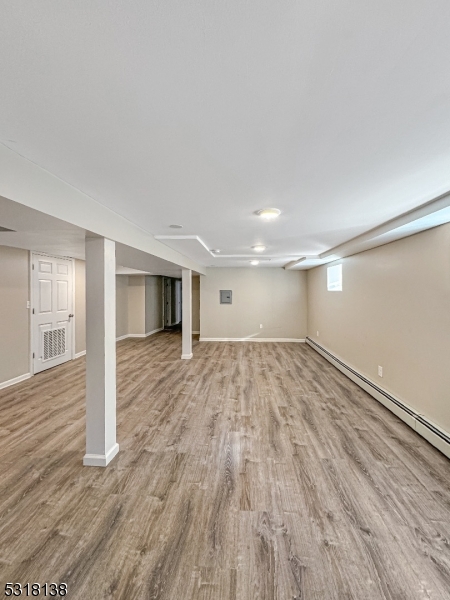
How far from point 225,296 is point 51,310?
445 centimetres

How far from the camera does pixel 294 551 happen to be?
5.38 ft

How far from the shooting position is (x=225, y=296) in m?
8.47

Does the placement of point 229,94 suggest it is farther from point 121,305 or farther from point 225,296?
point 121,305

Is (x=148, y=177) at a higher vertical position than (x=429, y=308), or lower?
higher

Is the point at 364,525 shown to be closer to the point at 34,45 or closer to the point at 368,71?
the point at 368,71

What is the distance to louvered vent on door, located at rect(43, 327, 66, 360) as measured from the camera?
17.6 feet

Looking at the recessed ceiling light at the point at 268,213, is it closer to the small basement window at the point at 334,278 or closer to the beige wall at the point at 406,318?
the beige wall at the point at 406,318

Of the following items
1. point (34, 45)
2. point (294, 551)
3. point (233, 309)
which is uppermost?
point (34, 45)

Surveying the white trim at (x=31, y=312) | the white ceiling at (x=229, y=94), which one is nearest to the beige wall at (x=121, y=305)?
the white trim at (x=31, y=312)

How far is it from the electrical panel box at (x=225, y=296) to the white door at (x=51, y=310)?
12.9ft

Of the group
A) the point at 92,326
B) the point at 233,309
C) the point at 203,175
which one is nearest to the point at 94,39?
the point at 203,175

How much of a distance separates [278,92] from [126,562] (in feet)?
7.68

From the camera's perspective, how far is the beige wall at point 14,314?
14.4ft

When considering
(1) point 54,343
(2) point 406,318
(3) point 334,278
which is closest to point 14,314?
(1) point 54,343
